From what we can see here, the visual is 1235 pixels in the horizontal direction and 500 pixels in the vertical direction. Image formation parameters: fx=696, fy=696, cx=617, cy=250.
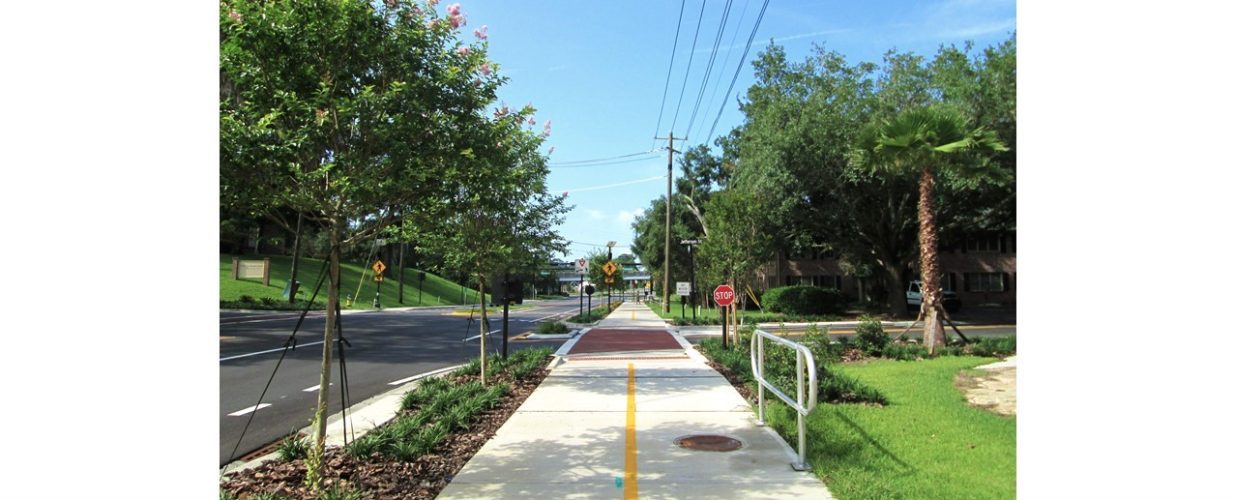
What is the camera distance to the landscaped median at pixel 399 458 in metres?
4.73

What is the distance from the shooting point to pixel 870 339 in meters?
13.8

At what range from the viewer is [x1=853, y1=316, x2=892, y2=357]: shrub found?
44.6 ft

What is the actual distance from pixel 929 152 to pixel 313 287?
45.8m

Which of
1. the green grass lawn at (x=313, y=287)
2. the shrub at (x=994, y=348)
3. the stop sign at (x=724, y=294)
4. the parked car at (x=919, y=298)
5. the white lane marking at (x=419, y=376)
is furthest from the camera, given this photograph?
the green grass lawn at (x=313, y=287)

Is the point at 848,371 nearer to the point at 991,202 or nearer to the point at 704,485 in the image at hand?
the point at 704,485

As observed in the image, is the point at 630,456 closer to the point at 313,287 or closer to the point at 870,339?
the point at 870,339

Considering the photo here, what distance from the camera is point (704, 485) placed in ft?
16.0

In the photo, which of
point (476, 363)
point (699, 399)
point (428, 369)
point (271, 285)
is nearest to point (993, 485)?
point (699, 399)

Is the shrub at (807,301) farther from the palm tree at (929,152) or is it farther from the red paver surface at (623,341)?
the palm tree at (929,152)

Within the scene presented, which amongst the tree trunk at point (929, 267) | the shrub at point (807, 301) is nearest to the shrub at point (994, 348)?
the tree trunk at point (929, 267)

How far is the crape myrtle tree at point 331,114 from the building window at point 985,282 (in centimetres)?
4638

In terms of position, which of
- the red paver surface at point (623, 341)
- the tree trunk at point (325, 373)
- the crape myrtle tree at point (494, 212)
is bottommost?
the red paver surface at point (623, 341)

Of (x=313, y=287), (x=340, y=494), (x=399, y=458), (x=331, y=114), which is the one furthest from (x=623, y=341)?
(x=313, y=287)

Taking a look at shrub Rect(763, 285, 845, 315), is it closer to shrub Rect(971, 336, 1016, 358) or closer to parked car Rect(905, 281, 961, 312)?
parked car Rect(905, 281, 961, 312)
